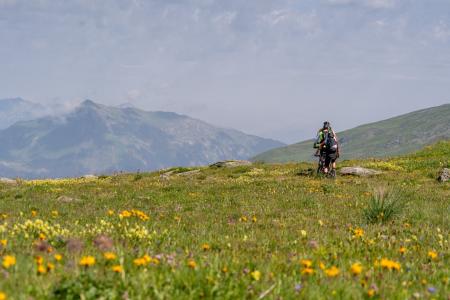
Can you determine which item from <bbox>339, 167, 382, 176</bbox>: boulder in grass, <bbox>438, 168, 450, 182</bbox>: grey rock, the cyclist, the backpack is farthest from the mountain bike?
<bbox>438, 168, 450, 182</bbox>: grey rock

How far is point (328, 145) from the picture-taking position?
94.3 feet

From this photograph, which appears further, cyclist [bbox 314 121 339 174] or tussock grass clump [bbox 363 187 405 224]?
cyclist [bbox 314 121 339 174]

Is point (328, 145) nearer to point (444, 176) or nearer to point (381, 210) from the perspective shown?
point (444, 176)

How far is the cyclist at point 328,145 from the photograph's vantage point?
1128 inches

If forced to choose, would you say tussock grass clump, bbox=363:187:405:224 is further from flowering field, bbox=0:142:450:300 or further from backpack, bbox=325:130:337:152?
backpack, bbox=325:130:337:152

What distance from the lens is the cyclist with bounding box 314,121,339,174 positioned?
2864 cm

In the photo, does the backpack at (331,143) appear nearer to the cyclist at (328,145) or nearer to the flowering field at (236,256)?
the cyclist at (328,145)

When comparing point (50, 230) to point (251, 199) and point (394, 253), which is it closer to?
point (394, 253)

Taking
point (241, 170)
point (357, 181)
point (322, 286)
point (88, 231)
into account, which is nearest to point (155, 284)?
point (322, 286)

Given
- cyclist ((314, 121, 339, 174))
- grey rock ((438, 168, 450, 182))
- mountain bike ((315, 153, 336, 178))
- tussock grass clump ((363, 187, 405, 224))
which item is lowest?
grey rock ((438, 168, 450, 182))

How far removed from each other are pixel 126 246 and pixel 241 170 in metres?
31.6

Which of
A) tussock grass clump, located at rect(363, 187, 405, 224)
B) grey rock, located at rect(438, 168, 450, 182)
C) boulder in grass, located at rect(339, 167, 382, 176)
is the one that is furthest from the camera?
boulder in grass, located at rect(339, 167, 382, 176)

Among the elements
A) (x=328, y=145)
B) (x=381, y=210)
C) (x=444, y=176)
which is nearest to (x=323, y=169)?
(x=328, y=145)

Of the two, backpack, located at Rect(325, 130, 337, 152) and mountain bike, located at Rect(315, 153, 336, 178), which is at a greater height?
backpack, located at Rect(325, 130, 337, 152)
